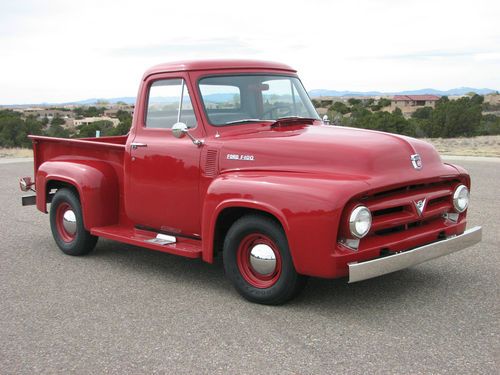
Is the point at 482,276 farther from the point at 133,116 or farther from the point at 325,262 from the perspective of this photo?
the point at 133,116

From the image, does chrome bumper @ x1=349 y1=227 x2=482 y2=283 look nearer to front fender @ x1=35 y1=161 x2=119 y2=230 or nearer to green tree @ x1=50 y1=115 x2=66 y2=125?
front fender @ x1=35 y1=161 x2=119 y2=230

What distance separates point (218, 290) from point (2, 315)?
171 cm

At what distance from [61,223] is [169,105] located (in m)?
2.09

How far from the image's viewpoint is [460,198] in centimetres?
514

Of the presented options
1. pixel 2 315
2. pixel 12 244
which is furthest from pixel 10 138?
pixel 2 315

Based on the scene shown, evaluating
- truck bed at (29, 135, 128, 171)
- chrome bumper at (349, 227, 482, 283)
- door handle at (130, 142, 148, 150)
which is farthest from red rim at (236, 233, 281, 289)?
truck bed at (29, 135, 128, 171)

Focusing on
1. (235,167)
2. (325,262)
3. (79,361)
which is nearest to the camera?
(79,361)

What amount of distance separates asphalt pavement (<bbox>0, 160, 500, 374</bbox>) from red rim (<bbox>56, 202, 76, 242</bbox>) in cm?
36

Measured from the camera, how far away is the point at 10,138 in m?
37.4

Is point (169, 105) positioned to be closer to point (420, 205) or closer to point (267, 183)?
point (267, 183)

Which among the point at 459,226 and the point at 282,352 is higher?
the point at 459,226

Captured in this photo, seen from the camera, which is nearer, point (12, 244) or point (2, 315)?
point (2, 315)

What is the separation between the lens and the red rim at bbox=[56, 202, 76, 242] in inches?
266

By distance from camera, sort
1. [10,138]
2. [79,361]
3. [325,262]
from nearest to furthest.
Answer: [79,361] → [325,262] → [10,138]
